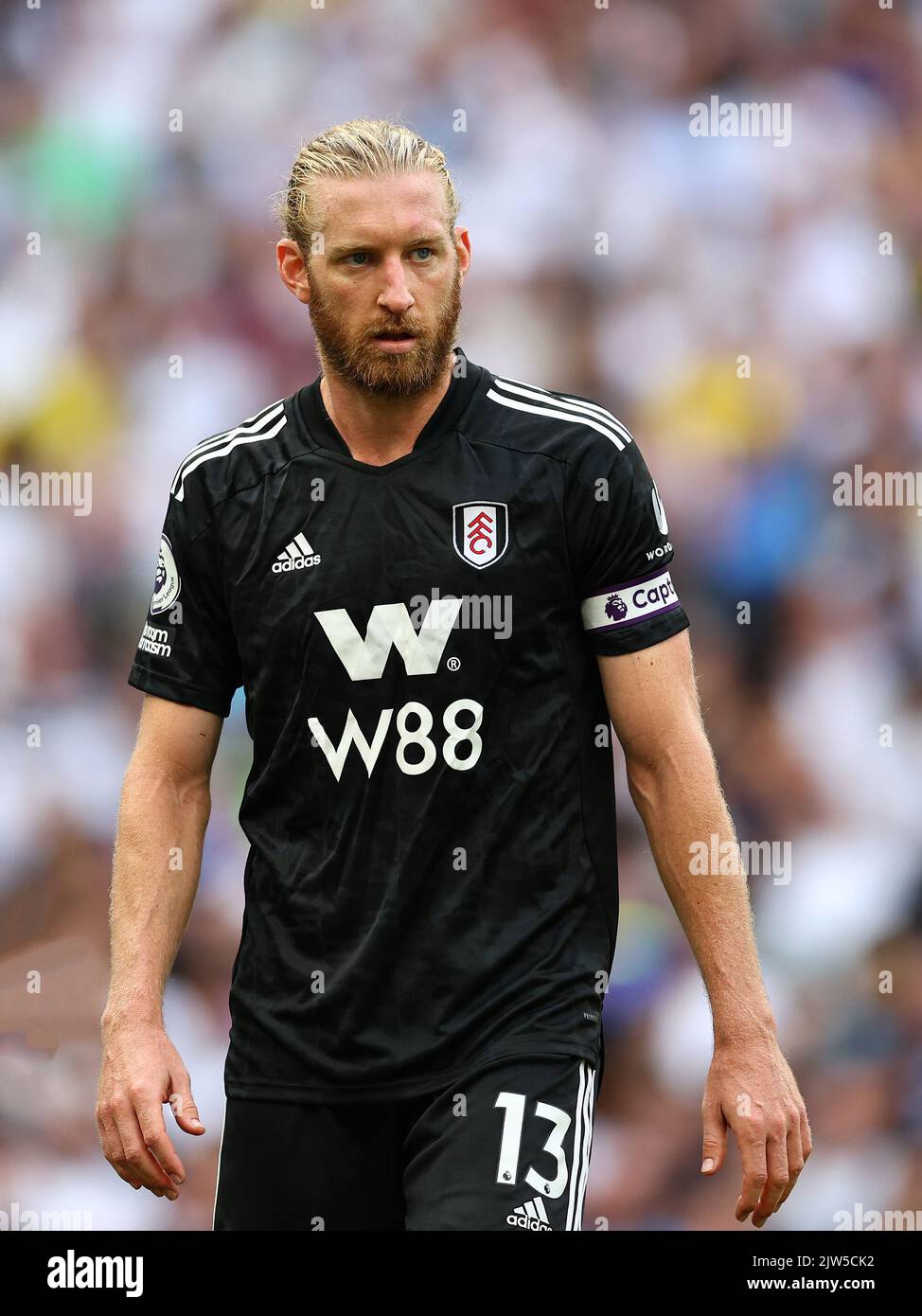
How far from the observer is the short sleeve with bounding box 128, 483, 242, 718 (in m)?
3.12

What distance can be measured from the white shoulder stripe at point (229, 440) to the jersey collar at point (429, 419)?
0.06m

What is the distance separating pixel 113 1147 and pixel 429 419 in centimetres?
130

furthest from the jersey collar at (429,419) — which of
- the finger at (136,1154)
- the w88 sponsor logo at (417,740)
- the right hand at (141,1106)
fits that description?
the finger at (136,1154)

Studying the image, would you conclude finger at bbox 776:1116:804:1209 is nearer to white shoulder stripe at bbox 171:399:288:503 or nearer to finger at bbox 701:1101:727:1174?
finger at bbox 701:1101:727:1174

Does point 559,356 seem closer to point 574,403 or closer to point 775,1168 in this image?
point 574,403

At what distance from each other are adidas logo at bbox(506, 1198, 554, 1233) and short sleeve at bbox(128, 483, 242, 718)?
1.03 m

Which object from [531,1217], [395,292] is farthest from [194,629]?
[531,1217]

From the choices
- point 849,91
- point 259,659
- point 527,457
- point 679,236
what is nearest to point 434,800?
point 259,659

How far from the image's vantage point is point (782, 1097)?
2736 mm

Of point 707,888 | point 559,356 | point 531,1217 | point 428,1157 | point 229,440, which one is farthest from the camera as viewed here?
point 559,356

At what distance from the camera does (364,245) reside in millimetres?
3004
